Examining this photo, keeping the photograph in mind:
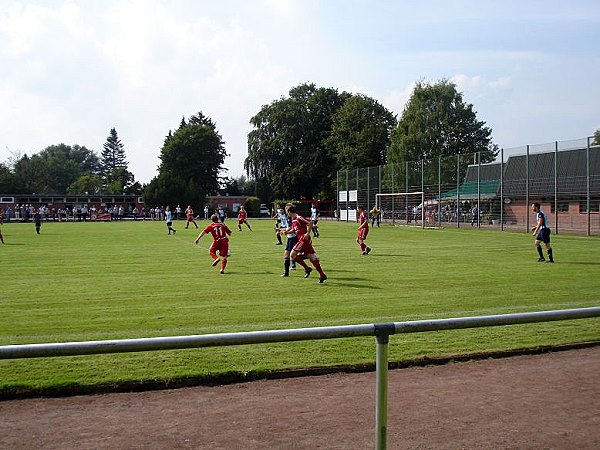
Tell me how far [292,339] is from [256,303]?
9362 millimetres

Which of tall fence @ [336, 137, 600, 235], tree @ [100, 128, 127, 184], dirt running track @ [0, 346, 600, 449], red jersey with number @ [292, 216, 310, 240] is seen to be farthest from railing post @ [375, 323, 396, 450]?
tree @ [100, 128, 127, 184]

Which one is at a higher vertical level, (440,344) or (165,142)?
(165,142)

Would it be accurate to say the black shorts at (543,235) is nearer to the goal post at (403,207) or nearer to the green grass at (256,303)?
the green grass at (256,303)

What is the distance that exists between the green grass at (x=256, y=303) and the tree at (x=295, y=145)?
65.1m

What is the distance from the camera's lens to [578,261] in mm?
20766

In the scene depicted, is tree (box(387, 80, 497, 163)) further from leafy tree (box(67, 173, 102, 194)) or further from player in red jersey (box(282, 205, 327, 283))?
leafy tree (box(67, 173, 102, 194))

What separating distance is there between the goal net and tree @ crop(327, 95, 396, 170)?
973 inches

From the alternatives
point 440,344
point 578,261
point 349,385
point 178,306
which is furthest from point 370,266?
point 349,385

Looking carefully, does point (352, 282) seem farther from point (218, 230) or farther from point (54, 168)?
point (54, 168)

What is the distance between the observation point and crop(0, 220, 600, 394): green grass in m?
7.98

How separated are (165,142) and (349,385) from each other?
106m

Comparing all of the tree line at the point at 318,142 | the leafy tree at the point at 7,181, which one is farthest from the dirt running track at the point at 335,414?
the leafy tree at the point at 7,181

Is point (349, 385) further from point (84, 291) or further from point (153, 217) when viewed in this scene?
point (153, 217)

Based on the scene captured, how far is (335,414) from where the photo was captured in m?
5.85
